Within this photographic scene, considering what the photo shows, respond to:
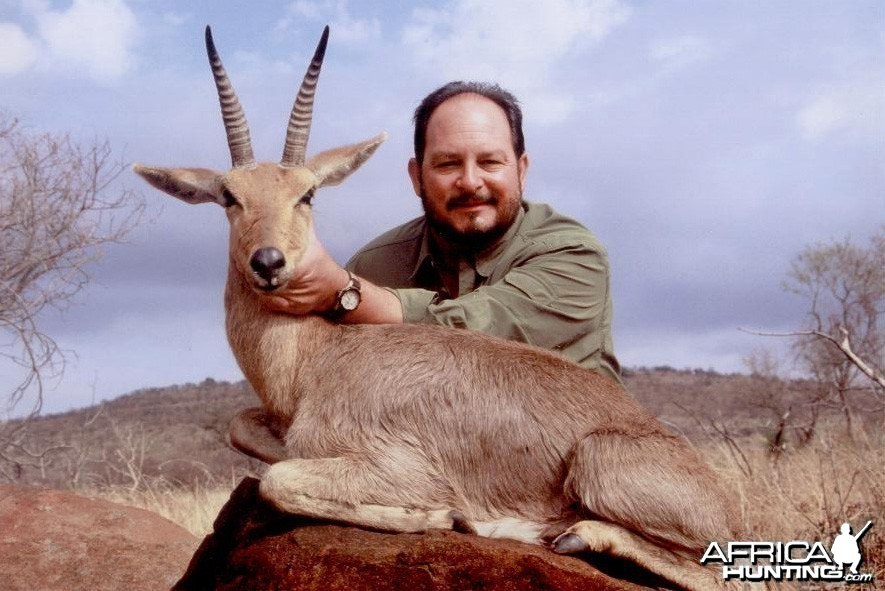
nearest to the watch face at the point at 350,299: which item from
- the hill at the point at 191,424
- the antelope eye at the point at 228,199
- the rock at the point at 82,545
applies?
the antelope eye at the point at 228,199

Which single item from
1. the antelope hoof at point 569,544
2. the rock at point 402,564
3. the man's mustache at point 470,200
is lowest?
the rock at point 402,564

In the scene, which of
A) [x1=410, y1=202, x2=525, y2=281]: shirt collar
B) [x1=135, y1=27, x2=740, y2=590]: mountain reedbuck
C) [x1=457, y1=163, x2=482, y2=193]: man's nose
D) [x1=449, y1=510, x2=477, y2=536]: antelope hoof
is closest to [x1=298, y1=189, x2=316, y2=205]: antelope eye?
[x1=135, y1=27, x2=740, y2=590]: mountain reedbuck

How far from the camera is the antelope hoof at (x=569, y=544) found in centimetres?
533

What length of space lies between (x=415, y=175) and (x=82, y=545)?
15.1 feet

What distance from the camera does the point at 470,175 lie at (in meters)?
8.20

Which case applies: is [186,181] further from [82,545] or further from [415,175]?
[82,545]

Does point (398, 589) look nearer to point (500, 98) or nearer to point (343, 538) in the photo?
point (343, 538)

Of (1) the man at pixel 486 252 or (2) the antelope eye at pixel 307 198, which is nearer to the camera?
(2) the antelope eye at pixel 307 198

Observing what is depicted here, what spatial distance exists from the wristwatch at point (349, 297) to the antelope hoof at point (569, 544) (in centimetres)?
213

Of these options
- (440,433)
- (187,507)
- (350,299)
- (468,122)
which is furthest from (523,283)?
(187,507)

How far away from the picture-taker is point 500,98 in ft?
28.7

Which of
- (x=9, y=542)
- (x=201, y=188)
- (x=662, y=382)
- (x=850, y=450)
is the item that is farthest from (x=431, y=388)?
(x=662, y=382)

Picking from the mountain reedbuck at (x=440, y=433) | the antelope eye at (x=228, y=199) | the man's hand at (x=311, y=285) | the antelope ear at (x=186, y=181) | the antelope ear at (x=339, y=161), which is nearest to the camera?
the mountain reedbuck at (x=440, y=433)

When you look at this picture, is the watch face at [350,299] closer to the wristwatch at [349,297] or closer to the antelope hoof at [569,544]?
the wristwatch at [349,297]
